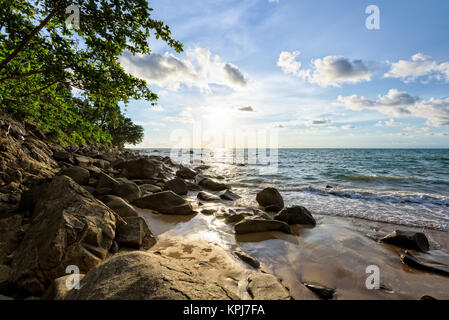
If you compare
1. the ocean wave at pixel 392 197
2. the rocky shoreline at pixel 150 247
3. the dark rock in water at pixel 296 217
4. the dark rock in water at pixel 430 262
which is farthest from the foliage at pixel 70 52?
the ocean wave at pixel 392 197

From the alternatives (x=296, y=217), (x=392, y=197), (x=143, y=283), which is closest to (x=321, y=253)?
(x=296, y=217)

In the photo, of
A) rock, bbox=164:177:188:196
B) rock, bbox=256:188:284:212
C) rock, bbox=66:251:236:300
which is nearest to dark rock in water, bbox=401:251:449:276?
rock, bbox=256:188:284:212

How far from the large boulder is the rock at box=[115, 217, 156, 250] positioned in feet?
1.12

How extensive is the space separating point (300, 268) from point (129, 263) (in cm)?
301

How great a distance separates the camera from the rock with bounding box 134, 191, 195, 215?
6.25m

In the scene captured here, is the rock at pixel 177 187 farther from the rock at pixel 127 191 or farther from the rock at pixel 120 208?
the rock at pixel 120 208

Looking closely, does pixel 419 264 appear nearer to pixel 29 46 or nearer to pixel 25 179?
pixel 25 179

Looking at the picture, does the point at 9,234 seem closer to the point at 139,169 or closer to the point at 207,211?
the point at 207,211

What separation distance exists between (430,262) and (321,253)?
7.01ft

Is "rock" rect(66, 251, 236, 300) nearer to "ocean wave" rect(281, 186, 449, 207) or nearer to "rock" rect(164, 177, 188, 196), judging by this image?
"rock" rect(164, 177, 188, 196)

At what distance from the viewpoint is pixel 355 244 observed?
15.1 feet

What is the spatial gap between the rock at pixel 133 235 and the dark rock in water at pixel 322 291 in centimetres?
313

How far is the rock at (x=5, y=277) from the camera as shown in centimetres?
222

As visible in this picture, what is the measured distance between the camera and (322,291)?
2846 mm
